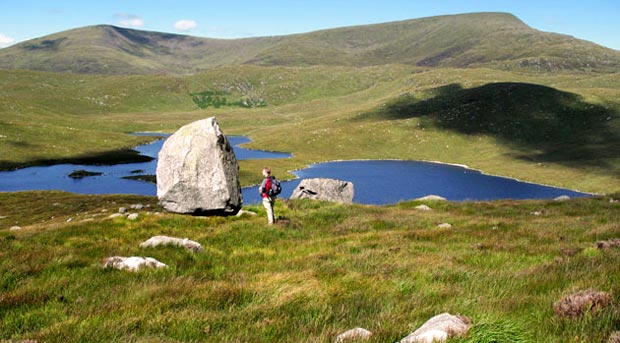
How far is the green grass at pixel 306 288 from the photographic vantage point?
232 inches

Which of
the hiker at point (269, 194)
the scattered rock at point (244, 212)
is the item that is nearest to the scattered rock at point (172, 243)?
the hiker at point (269, 194)

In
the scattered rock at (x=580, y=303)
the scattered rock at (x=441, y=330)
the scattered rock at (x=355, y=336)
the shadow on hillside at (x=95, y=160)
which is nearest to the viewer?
the scattered rock at (x=441, y=330)

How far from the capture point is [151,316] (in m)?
6.66

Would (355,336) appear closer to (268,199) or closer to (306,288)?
(306,288)

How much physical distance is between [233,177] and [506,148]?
171 m

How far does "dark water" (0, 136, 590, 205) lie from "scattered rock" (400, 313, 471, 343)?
9274 cm

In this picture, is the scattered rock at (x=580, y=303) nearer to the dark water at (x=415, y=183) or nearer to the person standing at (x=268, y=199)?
the person standing at (x=268, y=199)

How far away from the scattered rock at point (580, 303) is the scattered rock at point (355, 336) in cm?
285

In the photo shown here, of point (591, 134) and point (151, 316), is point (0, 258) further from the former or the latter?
point (591, 134)

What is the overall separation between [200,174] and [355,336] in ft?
82.4

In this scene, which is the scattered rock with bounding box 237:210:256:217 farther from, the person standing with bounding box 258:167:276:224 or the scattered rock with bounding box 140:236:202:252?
the scattered rock with bounding box 140:236:202:252

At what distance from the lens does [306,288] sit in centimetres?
841

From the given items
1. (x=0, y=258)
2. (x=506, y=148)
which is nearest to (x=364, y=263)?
(x=0, y=258)

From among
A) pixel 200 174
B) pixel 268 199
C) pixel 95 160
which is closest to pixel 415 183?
pixel 200 174
